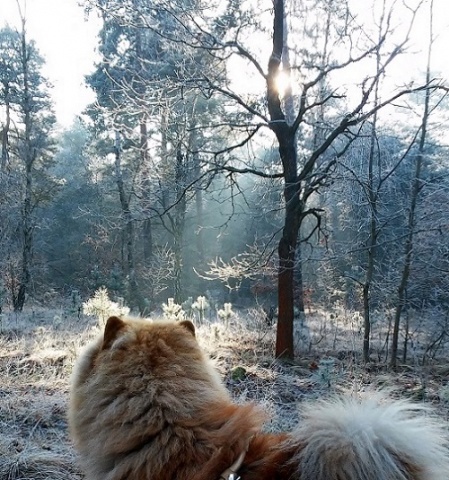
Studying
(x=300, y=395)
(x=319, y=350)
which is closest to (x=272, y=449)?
(x=300, y=395)

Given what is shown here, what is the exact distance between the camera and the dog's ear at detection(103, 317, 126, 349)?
204cm

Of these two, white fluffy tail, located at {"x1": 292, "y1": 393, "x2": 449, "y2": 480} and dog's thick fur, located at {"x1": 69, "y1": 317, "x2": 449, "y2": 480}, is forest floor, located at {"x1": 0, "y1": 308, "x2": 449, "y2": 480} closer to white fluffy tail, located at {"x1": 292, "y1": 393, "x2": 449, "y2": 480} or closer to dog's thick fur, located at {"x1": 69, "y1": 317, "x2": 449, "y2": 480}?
dog's thick fur, located at {"x1": 69, "y1": 317, "x2": 449, "y2": 480}

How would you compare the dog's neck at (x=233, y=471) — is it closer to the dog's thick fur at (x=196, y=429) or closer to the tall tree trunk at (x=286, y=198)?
the dog's thick fur at (x=196, y=429)

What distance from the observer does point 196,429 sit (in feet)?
5.69

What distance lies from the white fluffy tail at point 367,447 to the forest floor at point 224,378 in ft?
4.93

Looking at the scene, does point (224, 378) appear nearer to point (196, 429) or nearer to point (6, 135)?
point (196, 429)

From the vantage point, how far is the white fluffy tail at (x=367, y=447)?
1.45 metres

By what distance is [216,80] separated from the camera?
803cm

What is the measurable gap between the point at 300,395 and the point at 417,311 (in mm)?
3637

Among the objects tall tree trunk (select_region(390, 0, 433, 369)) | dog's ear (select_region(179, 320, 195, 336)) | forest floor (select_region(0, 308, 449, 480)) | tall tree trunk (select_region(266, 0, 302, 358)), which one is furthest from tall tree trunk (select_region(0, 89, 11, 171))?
Result: dog's ear (select_region(179, 320, 195, 336))

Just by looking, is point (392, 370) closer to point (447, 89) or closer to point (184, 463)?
point (447, 89)

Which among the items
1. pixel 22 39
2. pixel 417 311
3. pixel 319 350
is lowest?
pixel 319 350

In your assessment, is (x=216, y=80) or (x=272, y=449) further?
(x=216, y=80)

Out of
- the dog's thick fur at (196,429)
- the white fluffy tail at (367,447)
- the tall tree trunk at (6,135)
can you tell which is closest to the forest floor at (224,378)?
the dog's thick fur at (196,429)
